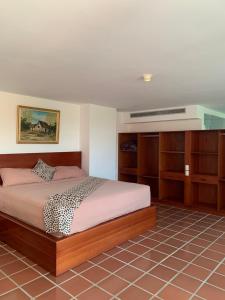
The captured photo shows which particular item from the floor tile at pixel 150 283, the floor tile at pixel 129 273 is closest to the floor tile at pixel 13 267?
the floor tile at pixel 129 273

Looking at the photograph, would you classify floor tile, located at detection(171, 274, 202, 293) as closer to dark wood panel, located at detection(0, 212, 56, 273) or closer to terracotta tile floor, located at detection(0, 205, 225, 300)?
terracotta tile floor, located at detection(0, 205, 225, 300)

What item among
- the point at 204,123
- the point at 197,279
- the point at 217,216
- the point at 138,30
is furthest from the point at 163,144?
the point at 138,30

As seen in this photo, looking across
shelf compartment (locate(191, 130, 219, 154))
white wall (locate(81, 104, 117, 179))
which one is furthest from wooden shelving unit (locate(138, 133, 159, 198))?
shelf compartment (locate(191, 130, 219, 154))

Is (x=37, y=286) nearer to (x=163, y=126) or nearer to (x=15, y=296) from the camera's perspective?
(x=15, y=296)

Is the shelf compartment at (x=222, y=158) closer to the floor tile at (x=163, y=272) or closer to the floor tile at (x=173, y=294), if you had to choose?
the floor tile at (x=163, y=272)

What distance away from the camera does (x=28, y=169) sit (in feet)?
13.6

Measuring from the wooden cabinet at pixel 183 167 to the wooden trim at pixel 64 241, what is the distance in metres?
1.91

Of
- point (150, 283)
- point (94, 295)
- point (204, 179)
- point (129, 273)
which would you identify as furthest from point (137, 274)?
point (204, 179)

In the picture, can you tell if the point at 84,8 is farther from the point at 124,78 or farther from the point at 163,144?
the point at 163,144

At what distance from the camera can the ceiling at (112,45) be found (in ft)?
5.08

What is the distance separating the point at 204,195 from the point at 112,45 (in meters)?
3.96

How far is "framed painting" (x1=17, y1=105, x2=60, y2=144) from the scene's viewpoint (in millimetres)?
4293

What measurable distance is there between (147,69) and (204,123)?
3.12m

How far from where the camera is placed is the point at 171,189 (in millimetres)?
5480
